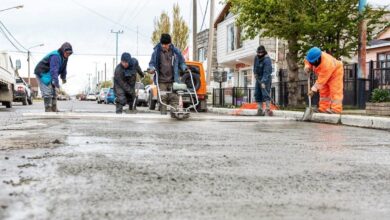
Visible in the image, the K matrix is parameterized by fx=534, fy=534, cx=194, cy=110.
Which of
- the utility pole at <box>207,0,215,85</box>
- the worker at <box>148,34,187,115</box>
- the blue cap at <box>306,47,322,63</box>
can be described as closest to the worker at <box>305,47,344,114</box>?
the blue cap at <box>306,47,322,63</box>

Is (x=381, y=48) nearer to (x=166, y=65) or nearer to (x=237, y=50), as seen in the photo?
(x=237, y=50)

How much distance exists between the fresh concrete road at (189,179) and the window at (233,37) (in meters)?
25.0

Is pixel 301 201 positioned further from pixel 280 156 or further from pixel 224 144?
pixel 224 144

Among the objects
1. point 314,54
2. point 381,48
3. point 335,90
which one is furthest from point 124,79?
point 381,48

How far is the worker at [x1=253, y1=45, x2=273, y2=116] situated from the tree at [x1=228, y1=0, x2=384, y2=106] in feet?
7.91

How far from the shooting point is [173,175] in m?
3.92

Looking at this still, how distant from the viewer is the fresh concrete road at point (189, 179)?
2.93 metres

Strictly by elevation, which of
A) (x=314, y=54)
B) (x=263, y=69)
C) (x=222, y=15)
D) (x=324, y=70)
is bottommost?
(x=324, y=70)

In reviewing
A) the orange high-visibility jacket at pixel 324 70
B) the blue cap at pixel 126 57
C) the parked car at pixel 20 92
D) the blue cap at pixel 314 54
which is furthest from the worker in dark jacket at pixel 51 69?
the parked car at pixel 20 92

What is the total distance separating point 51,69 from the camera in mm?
12062

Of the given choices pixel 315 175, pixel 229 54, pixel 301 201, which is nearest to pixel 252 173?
pixel 315 175

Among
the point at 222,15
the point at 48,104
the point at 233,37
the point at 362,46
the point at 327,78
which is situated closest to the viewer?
the point at 327,78

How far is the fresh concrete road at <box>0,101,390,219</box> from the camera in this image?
293cm

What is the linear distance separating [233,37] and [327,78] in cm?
2077
